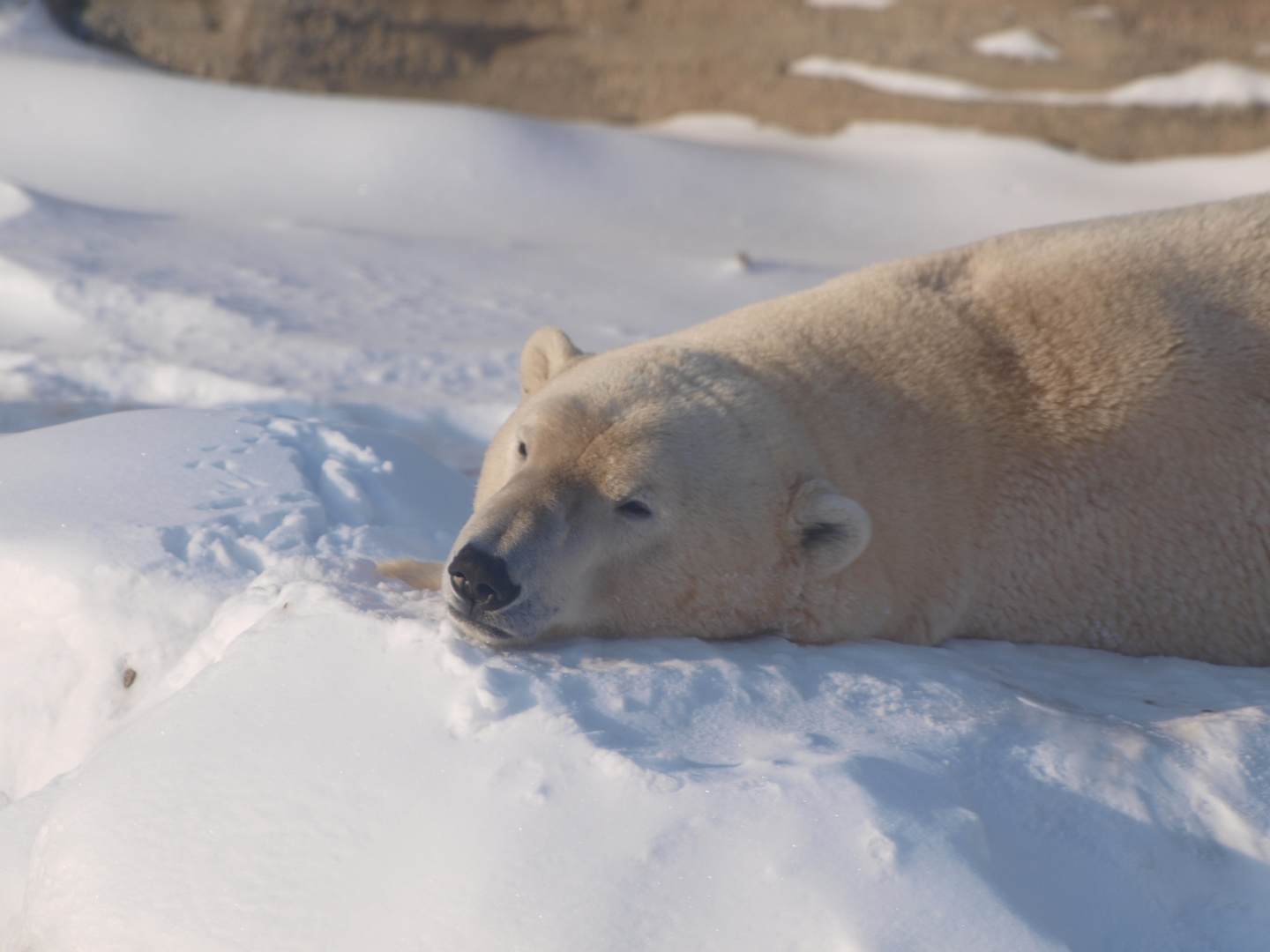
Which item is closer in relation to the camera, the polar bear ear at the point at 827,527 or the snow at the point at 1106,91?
the polar bear ear at the point at 827,527

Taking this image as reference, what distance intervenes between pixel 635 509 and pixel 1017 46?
8.32 meters

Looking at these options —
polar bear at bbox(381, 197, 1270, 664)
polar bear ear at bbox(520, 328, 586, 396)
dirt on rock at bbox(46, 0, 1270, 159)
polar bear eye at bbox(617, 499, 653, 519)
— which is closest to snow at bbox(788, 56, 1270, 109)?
dirt on rock at bbox(46, 0, 1270, 159)

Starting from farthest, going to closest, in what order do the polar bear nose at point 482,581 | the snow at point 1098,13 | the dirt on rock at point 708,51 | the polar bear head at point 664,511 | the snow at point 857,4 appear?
the snow at point 857,4 < the snow at point 1098,13 < the dirt on rock at point 708,51 < the polar bear head at point 664,511 < the polar bear nose at point 482,581

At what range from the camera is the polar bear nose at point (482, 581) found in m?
1.99

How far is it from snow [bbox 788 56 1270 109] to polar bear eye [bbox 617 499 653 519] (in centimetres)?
801

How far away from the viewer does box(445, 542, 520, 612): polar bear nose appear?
1994mm

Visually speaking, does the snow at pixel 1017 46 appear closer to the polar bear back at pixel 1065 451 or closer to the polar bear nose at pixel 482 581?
the polar bear back at pixel 1065 451

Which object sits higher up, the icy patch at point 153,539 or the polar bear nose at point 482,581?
the polar bear nose at point 482,581

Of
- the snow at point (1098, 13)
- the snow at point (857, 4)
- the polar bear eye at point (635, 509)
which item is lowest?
the polar bear eye at point (635, 509)

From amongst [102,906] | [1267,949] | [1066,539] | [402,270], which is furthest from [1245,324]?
[402,270]

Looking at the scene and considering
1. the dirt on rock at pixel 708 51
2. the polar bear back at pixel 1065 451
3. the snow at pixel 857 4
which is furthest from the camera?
the snow at pixel 857 4

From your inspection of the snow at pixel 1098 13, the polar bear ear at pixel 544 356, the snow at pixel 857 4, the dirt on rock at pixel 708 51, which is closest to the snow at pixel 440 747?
the polar bear ear at pixel 544 356

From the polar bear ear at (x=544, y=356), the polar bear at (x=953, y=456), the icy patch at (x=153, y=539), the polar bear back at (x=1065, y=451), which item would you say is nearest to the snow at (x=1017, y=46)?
the polar bear at (x=953, y=456)

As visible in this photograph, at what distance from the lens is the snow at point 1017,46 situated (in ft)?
29.6
